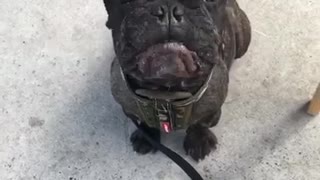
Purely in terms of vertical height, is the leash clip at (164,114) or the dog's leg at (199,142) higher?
the leash clip at (164,114)

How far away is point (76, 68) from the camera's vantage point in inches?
77.3

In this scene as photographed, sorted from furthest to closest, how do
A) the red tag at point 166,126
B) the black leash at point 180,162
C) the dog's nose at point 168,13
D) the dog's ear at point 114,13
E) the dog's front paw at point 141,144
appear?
the dog's front paw at point 141,144 < the black leash at point 180,162 < the red tag at point 166,126 < the dog's ear at point 114,13 < the dog's nose at point 168,13

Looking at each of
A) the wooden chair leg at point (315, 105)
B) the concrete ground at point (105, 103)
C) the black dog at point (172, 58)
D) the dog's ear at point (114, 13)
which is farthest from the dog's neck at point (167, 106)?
the wooden chair leg at point (315, 105)

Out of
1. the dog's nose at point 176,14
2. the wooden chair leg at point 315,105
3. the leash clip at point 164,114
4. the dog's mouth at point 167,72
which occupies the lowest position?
the wooden chair leg at point 315,105

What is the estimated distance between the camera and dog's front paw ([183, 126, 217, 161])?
1740 mm

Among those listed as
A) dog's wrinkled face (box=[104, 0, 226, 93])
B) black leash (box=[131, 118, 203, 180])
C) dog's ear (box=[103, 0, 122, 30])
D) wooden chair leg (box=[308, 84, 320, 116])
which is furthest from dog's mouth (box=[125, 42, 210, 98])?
wooden chair leg (box=[308, 84, 320, 116])

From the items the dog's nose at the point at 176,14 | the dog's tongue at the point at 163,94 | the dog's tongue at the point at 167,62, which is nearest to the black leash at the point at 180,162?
the dog's tongue at the point at 163,94

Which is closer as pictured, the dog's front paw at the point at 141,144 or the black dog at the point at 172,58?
the black dog at the point at 172,58

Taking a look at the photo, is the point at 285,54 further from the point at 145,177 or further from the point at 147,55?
the point at 147,55

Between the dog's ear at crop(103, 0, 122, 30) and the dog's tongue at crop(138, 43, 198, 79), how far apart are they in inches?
5.7

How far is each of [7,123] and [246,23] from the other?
762mm

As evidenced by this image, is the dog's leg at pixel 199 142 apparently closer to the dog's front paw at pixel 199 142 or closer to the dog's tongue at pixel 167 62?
the dog's front paw at pixel 199 142

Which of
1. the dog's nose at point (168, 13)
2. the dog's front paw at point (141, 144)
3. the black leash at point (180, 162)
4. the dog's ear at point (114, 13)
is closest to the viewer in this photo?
the dog's nose at point (168, 13)

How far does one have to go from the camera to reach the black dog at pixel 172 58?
1253 mm
